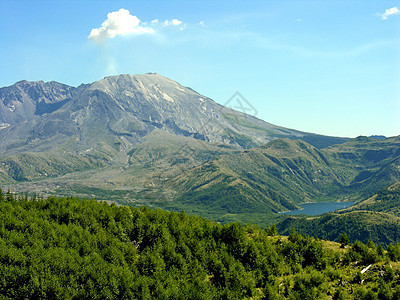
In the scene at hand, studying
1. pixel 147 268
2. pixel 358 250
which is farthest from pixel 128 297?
pixel 358 250

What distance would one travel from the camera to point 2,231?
93.9 metres

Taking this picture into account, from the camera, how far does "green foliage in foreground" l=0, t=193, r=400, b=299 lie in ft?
238

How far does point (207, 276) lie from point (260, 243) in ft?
57.7

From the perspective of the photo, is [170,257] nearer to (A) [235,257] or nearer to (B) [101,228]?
(A) [235,257]

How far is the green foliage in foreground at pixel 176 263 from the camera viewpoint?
72.7 m

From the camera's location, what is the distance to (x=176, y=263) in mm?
85375

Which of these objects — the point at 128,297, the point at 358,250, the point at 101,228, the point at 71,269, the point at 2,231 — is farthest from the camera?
the point at 101,228

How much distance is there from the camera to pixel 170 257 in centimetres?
8594

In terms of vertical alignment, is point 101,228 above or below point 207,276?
above

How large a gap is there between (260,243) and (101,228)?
50787mm

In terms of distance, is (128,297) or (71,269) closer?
(128,297)

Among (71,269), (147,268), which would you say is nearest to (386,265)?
(147,268)

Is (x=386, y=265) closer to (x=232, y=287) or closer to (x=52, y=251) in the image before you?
(x=232, y=287)

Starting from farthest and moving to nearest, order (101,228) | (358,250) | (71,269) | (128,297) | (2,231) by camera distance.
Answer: (101,228), (2,231), (358,250), (71,269), (128,297)
